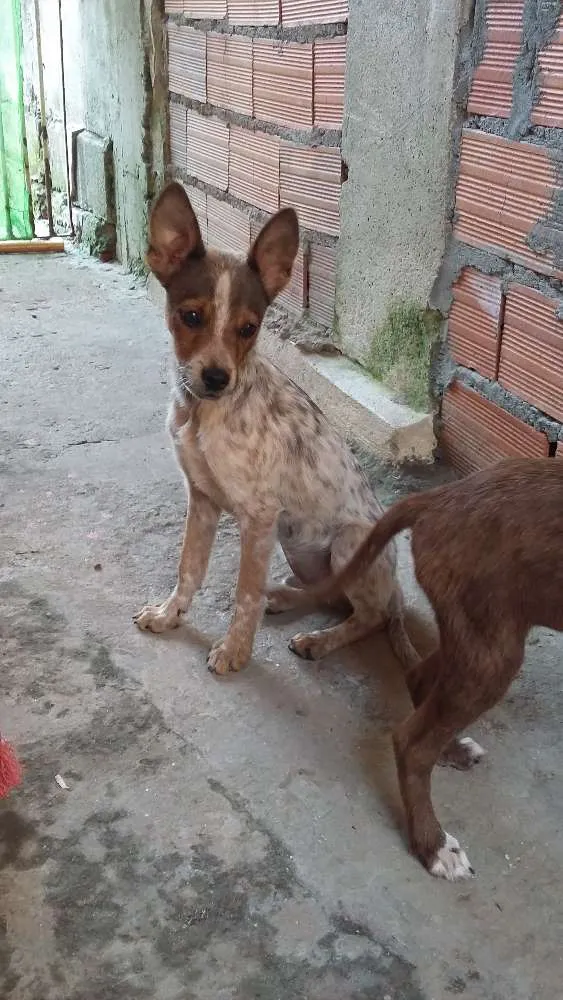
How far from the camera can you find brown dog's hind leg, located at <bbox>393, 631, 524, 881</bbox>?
2109 millimetres

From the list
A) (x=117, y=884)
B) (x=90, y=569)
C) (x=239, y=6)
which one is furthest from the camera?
(x=239, y=6)

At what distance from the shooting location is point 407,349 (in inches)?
162

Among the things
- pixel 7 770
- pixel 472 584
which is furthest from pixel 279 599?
pixel 472 584

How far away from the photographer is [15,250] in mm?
8352

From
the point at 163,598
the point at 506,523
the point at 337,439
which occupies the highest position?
the point at 506,523

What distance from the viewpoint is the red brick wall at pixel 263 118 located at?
14.7 feet

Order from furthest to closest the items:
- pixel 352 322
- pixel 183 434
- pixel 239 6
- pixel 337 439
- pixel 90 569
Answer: pixel 239 6
pixel 352 322
pixel 90 569
pixel 337 439
pixel 183 434

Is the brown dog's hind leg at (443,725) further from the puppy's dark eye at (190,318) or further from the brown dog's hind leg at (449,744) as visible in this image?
the puppy's dark eye at (190,318)

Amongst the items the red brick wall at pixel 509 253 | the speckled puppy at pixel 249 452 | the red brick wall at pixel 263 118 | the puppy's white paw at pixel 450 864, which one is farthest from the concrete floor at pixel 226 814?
the red brick wall at pixel 263 118

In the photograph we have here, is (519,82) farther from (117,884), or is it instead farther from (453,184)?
(117,884)

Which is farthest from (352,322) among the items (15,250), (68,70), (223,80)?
(68,70)

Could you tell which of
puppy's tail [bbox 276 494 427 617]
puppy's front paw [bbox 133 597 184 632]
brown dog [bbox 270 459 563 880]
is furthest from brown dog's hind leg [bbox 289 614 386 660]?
brown dog [bbox 270 459 563 880]

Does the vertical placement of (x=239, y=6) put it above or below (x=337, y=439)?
above

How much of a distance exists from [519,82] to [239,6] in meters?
2.74
